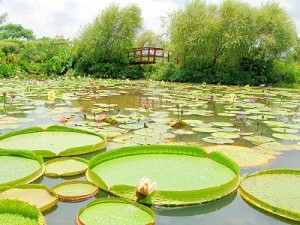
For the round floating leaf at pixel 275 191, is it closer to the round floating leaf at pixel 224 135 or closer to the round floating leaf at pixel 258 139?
the round floating leaf at pixel 258 139

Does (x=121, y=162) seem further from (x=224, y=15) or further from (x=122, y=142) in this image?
(x=224, y=15)

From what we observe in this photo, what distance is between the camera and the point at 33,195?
1819 millimetres

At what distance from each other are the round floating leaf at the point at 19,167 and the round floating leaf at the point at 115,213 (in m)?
0.61

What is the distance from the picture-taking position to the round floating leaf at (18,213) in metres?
1.45

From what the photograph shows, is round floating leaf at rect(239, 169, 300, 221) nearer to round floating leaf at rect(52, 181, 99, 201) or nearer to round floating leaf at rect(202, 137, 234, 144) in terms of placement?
round floating leaf at rect(52, 181, 99, 201)

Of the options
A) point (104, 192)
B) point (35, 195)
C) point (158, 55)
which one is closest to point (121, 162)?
point (104, 192)

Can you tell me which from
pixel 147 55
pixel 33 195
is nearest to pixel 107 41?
pixel 147 55

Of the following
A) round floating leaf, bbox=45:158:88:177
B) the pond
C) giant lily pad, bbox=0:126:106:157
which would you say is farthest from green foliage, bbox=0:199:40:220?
giant lily pad, bbox=0:126:106:157

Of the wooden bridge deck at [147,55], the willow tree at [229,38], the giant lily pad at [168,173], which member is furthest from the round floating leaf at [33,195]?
the wooden bridge deck at [147,55]

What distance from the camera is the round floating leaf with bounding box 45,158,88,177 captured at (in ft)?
7.34

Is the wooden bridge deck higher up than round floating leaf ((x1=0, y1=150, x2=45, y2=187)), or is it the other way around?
the wooden bridge deck

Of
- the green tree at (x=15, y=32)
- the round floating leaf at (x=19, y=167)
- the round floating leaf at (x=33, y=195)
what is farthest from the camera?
the green tree at (x=15, y=32)

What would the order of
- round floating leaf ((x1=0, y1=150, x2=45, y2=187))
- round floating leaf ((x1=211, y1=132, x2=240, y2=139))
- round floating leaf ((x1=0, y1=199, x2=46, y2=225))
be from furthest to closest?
1. round floating leaf ((x1=211, y1=132, x2=240, y2=139))
2. round floating leaf ((x1=0, y1=150, x2=45, y2=187))
3. round floating leaf ((x1=0, y1=199, x2=46, y2=225))

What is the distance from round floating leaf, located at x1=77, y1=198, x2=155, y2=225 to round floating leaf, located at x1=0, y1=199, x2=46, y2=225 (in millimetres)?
194
